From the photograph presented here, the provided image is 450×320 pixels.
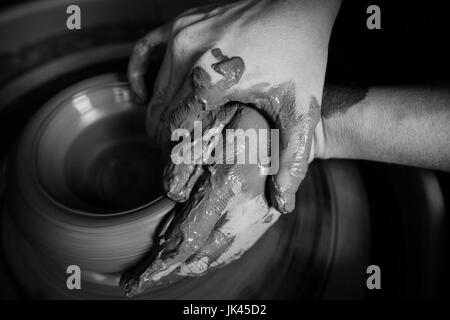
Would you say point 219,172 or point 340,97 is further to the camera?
point 340,97

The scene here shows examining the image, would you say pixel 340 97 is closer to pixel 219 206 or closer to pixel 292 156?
pixel 292 156

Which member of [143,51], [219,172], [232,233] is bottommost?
[232,233]

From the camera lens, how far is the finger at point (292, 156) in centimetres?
98

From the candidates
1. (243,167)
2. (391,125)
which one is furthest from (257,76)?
(391,125)

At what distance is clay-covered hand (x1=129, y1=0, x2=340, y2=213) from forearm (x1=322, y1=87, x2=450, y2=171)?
220mm

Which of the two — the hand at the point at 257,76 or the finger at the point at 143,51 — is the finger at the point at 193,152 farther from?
the finger at the point at 143,51

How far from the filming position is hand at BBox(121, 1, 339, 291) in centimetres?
98

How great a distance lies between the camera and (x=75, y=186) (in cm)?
128

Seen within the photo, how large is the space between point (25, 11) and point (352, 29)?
1.35 m

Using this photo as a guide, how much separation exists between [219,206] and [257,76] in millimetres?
354

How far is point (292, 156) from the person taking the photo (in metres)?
0.98

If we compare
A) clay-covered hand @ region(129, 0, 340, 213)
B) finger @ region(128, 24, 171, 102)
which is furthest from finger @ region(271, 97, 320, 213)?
finger @ region(128, 24, 171, 102)

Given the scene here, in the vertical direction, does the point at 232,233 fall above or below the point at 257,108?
below
